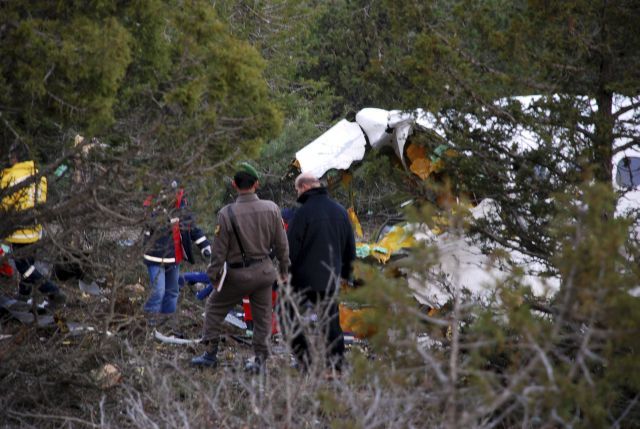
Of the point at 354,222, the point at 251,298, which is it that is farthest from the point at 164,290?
the point at 354,222

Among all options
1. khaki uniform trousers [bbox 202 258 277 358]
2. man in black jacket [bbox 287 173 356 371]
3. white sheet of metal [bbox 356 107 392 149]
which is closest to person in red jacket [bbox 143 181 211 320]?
khaki uniform trousers [bbox 202 258 277 358]

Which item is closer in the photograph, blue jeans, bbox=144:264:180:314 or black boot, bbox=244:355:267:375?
black boot, bbox=244:355:267:375

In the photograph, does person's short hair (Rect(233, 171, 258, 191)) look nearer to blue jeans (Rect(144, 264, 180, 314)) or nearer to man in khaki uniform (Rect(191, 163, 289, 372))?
man in khaki uniform (Rect(191, 163, 289, 372))

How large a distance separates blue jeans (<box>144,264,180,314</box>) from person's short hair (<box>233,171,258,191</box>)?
6.59 ft

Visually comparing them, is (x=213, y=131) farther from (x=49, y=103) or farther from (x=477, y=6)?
(x=477, y=6)

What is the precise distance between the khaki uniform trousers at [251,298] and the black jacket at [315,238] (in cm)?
23

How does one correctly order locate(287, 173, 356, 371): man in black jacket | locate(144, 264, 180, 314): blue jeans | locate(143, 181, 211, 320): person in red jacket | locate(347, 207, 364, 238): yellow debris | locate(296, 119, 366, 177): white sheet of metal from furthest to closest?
locate(347, 207, 364, 238): yellow debris → locate(296, 119, 366, 177): white sheet of metal → locate(144, 264, 180, 314): blue jeans → locate(143, 181, 211, 320): person in red jacket → locate(287, 173, 356, 371): man in black jacket

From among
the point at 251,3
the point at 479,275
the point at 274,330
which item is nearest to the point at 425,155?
the point at 479,275

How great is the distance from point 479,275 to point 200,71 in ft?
15.0

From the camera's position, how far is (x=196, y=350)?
881cm

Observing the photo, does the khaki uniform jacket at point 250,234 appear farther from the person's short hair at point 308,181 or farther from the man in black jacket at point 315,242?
the person's short hair at point 308,181

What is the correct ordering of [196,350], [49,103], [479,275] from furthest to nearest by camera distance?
[479,275] < [196,350] < [49,103]

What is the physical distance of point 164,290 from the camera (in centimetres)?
962

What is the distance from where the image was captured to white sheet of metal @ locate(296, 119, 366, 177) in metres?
10.4
